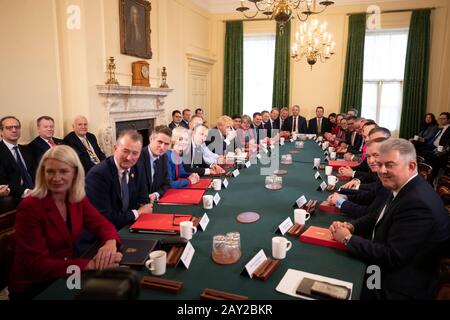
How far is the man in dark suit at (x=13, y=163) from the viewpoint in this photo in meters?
3.44

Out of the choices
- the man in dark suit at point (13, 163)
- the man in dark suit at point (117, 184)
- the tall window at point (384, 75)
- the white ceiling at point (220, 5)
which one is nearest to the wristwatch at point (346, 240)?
the man in dark suit at point (117, 184)

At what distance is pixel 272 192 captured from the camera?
2602 mm

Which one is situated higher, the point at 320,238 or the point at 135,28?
the point at 135,28

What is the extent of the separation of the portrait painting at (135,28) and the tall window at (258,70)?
3481mm

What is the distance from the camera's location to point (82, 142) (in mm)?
4621

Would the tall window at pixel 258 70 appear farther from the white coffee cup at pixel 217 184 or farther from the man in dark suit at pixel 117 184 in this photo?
the man in dark suit at pixel 117 184

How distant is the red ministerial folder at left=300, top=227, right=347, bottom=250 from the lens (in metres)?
1.63

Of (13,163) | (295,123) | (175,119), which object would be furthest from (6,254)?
(295,123)

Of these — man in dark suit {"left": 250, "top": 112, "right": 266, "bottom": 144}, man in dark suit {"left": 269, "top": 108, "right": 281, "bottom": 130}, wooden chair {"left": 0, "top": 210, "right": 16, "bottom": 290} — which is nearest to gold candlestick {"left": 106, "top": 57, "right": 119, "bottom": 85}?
man in dark suit {"left": 250, "top": 112, "right": 266, "bottom": 144}

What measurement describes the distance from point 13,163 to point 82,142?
3.75 ft

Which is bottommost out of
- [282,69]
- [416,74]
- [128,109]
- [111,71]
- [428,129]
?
[428,129]

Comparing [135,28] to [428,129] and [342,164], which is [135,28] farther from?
[428,129]

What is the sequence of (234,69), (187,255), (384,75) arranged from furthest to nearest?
(234,69)
(384,75)
(187,255)

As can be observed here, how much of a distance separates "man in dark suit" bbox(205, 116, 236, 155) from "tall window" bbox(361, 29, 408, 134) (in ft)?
16.2
